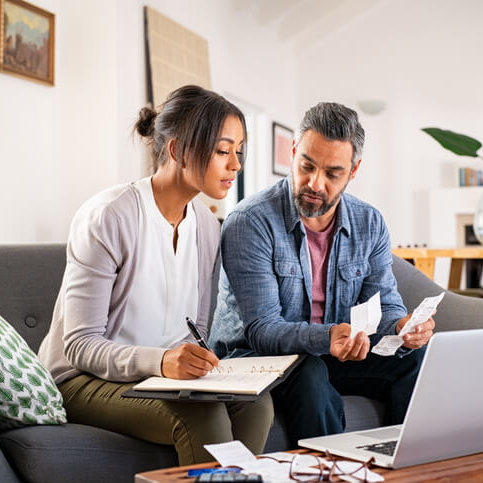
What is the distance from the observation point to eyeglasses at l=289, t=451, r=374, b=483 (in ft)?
3.32

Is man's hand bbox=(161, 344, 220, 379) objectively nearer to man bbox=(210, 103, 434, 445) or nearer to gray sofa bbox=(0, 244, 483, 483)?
gray sofa bbox=(0, 244, 483, 483)

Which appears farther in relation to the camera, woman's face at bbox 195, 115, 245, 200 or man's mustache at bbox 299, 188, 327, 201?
man's mustache at bbox 299, 188, 327, 201

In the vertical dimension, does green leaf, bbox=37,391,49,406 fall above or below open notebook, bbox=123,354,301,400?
below

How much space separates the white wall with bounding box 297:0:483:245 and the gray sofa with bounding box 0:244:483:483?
14.5 feet

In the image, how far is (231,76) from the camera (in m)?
5.31

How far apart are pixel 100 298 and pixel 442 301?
3.95ft

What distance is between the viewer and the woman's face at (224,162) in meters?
1.70

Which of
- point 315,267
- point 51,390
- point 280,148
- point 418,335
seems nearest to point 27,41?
point 315,267

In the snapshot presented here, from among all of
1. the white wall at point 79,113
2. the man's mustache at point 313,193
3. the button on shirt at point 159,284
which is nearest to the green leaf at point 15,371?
the button on shirt at point 159,284

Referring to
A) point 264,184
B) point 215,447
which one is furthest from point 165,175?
point 264,184

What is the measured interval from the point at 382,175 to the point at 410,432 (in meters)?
5.85

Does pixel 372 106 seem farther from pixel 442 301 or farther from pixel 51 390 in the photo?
pixel 51 390

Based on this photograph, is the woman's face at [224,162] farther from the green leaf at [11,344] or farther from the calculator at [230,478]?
the calculator at [230,478]

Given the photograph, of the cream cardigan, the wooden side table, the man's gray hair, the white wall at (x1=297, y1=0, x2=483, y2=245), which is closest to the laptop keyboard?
the cream cardigan
